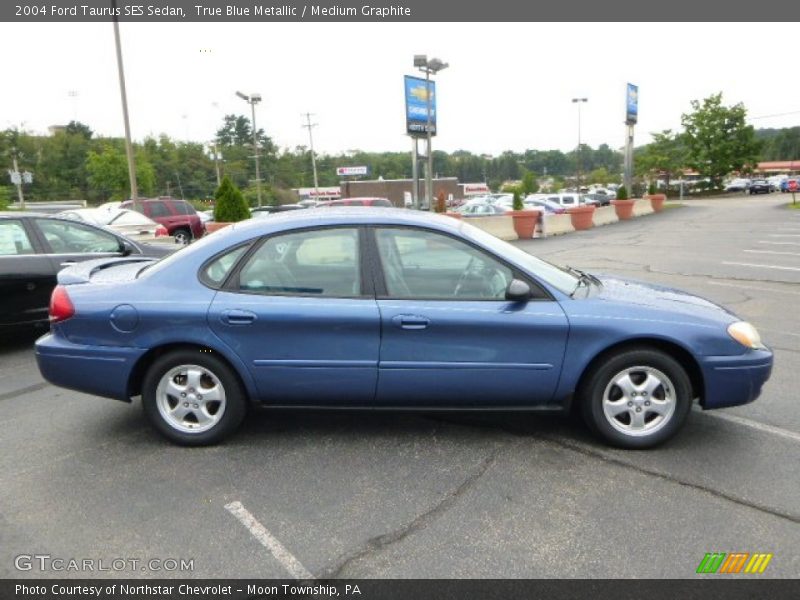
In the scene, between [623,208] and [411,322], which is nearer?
[411,322]

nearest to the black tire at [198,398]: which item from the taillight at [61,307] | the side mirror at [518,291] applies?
the taillight at [61,307]

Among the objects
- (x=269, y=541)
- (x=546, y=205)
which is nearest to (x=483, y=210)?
(x=546, y=205)

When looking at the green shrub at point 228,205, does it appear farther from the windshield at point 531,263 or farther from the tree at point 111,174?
the tree at point 111,174

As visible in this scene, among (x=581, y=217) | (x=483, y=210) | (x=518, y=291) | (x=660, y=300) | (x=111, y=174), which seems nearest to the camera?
(x=518, y=291)

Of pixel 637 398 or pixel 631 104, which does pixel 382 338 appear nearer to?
pixel 637 398

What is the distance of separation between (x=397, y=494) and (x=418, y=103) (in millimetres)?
19587

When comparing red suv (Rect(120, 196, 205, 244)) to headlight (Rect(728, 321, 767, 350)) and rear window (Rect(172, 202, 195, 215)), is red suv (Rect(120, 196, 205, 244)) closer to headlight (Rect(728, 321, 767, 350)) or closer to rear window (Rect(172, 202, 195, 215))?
rear window (Rect(172, 202, 195, 215))

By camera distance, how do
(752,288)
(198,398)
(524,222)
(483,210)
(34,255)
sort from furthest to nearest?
(483,210)
(524,222)
(752,288)
(34,255)
(198,398)

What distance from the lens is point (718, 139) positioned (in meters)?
50.7

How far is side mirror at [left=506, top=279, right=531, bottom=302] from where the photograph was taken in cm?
338

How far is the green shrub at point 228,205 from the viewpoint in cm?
1269

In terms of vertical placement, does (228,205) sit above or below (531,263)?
above

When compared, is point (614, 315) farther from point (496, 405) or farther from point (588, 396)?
point (496, 405)
